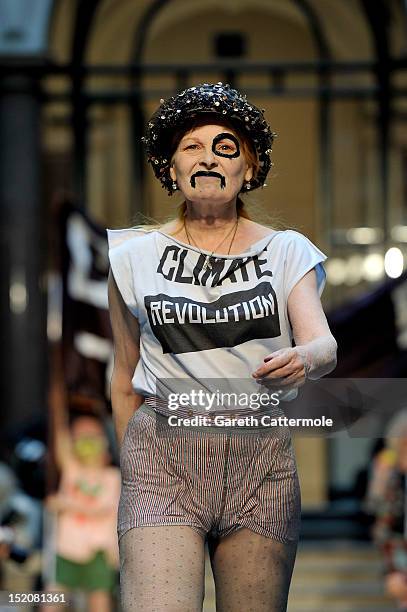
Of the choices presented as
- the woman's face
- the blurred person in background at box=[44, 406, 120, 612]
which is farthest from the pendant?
the blurred person in background at box=[44, 406, 120, 612]

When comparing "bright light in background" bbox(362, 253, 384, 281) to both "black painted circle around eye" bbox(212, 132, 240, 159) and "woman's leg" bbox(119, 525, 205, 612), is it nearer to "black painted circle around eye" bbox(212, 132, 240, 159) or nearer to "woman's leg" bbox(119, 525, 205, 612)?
"black painted circle around eye" bbox(212, 132, 240, 159)

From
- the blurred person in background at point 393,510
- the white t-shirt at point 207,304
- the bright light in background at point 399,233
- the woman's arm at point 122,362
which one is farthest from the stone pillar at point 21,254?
the white t-shirt at point 207,304

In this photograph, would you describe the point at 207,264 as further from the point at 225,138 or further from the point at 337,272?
the point at 337,272

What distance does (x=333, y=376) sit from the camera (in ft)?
10.6

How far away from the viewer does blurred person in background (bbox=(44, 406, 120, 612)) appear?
625 cm

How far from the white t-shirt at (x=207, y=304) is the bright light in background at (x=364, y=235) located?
8.29m

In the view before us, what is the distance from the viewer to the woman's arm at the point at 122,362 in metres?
2.97

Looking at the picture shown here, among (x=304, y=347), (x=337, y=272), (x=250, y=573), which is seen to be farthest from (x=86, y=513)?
(x=337, y=272)

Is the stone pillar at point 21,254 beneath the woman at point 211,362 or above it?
above

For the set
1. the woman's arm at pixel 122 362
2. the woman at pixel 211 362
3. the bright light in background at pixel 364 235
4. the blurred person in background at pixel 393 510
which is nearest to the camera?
the woman at pixel 211 362

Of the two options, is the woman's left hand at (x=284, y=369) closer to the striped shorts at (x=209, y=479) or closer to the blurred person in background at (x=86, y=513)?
the striped shorts at (x=209, y=479)

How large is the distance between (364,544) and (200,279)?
24.9 ft

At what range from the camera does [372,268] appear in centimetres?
1110

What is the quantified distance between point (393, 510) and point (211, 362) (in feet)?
13.8
